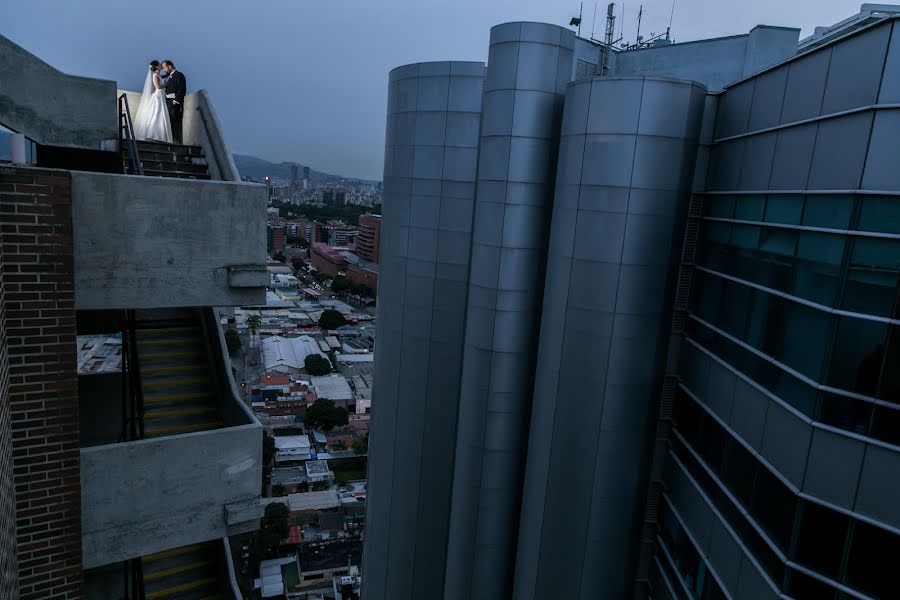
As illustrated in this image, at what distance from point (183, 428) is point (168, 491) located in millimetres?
3042

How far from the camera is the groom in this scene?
1630 centimetres

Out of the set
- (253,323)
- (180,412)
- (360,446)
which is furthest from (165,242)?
(253,323)

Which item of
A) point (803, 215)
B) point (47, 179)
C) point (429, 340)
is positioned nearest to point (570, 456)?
point (429, 340)

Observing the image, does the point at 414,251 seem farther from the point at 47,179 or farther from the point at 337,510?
the point at 337,510

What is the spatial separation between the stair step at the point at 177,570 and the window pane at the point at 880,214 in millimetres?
12967

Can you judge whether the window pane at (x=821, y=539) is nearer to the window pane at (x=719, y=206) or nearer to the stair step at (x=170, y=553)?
the window pane at (x=719, y=206)

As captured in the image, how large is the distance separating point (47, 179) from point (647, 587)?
14.2 metres

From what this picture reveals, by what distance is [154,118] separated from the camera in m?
15.5

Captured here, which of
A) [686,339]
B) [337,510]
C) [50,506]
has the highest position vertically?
[686,339]

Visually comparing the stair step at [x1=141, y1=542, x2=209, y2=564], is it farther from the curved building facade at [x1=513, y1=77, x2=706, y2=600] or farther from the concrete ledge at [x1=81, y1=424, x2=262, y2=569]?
Answer: the curved building facade at [x1=513, y1=77, x2=706, y2=600]

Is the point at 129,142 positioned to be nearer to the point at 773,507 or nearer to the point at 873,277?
the point at 873,277

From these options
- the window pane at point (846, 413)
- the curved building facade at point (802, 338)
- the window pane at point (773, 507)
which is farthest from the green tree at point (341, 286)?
the window pane at point (846, 413)

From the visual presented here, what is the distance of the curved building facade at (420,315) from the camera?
13.7 m

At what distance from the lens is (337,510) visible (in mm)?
50344
